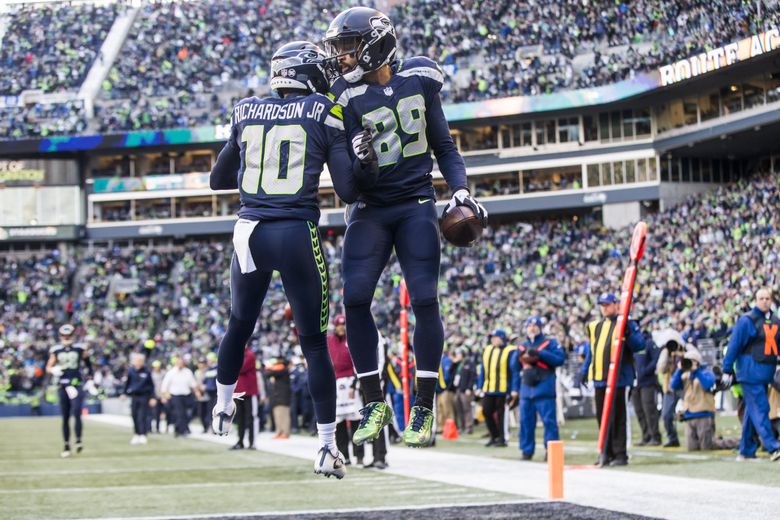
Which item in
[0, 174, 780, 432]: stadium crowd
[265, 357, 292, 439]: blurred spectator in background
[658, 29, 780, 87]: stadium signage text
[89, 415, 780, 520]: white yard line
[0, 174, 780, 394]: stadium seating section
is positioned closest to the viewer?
[89, 415, 780, 520]: white yard line

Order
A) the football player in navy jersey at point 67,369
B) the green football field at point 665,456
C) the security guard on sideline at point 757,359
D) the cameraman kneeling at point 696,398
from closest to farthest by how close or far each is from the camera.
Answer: the green football field at point 665,456, the security guard on sideline at point 757,359, the cameraman kneeling at point 696,398, the football player in navy jersey at point 67,369

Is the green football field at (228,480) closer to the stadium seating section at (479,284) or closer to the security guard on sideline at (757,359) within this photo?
the security guard on sideline at (757,359)

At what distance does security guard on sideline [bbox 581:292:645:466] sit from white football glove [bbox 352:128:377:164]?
10.3 metres

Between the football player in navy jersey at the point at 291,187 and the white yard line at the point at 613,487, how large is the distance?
578 centimetres

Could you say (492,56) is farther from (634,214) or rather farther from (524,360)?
(524,360)

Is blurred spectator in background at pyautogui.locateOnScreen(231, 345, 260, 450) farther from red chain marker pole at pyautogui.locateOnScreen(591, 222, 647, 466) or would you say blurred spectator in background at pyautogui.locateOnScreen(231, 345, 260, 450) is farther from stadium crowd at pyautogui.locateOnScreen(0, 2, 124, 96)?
stadium crowd at pyautogui.locateOnScreen(0, 2, 124, 96)

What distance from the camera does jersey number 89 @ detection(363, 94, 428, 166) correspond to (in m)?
6.02

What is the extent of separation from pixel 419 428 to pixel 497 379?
14.3 meters

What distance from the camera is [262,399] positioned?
93.5ft

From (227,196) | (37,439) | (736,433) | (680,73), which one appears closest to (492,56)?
(680,73)

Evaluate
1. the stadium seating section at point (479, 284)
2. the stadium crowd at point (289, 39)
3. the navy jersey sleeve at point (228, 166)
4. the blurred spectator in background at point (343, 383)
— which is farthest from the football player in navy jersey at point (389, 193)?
the stadium crowd at point (289, 39)

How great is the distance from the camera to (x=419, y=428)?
5.92 meters

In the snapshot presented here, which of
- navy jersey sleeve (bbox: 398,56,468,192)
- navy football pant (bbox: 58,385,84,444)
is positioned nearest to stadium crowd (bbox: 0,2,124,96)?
navy football pant (bbox: 58,385,84,444)

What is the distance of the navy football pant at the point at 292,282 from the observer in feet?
19.6
